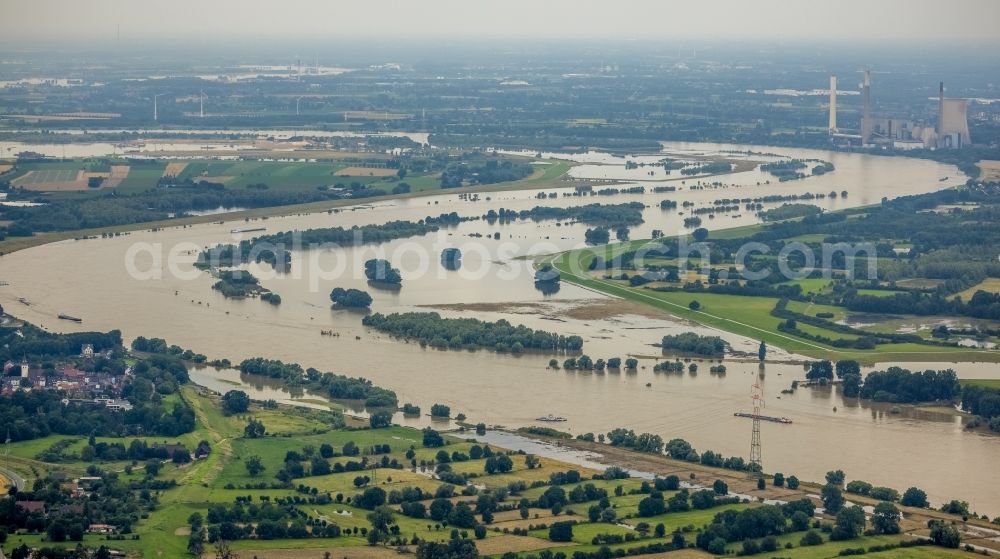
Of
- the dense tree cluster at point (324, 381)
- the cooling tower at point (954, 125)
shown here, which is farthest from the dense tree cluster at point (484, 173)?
the dense tree cluster at point (324, 381)

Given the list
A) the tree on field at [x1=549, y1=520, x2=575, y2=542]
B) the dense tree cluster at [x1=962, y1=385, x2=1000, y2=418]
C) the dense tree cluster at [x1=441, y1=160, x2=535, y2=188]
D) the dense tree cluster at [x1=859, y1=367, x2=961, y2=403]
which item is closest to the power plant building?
the dense tree cluster at [x1=441, y1=160, x2=535, y2=188]

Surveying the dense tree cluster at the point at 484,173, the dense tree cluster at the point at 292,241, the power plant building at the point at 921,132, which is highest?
the power plant building at the point at 921,132

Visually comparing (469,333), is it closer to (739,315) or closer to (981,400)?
(739,315)

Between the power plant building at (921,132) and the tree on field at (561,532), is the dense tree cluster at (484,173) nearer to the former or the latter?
the power plant building at (921,132)

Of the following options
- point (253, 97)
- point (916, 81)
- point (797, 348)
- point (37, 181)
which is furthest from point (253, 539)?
point (916, 81)

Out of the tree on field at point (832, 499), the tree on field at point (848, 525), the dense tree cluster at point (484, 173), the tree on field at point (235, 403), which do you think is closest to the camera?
the tree on field at point (848, 525)

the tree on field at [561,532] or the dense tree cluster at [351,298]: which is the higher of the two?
the dense tree cluster at [351,298]
